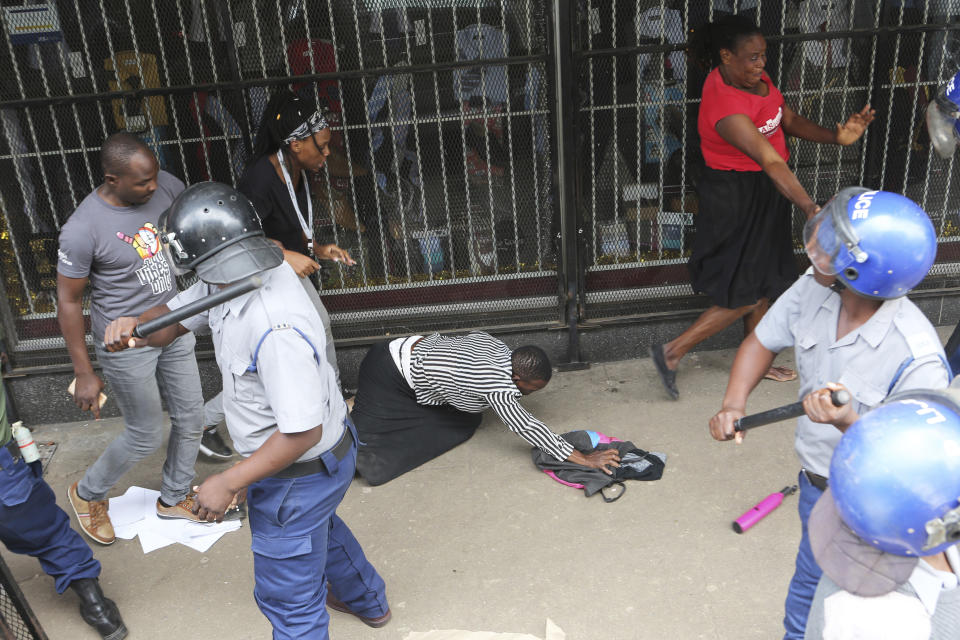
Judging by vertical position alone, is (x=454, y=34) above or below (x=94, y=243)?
above

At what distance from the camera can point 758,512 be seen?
3.37m

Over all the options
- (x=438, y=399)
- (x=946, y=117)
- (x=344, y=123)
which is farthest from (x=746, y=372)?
(x=344, y=123)

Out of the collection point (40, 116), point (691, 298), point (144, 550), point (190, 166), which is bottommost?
point (144, 550)

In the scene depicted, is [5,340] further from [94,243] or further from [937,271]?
[937,271]

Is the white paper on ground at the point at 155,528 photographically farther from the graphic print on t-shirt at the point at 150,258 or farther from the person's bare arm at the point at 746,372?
the person's bare arm at the point at 746,372

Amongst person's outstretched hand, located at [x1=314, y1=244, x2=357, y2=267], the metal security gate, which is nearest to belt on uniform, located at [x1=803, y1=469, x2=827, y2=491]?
person's outstretched hand, located at [x1=314, y1=244, x2=357, y2=267]

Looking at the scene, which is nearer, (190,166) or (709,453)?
(709,453)

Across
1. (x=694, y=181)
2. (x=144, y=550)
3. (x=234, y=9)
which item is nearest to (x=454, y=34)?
(x=234, y=9)

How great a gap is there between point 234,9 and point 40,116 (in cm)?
116

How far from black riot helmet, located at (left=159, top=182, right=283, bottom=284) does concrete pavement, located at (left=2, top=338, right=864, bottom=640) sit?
5.00 ft

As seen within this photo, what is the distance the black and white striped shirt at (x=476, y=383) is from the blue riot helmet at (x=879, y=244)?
2.02 meters

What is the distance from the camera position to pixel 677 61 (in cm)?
445

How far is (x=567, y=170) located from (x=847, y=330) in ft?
8.56

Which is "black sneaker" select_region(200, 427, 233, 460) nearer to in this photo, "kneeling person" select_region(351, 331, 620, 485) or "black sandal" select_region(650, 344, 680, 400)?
"kneeling person" select_region(351, 331, 620, 485)
